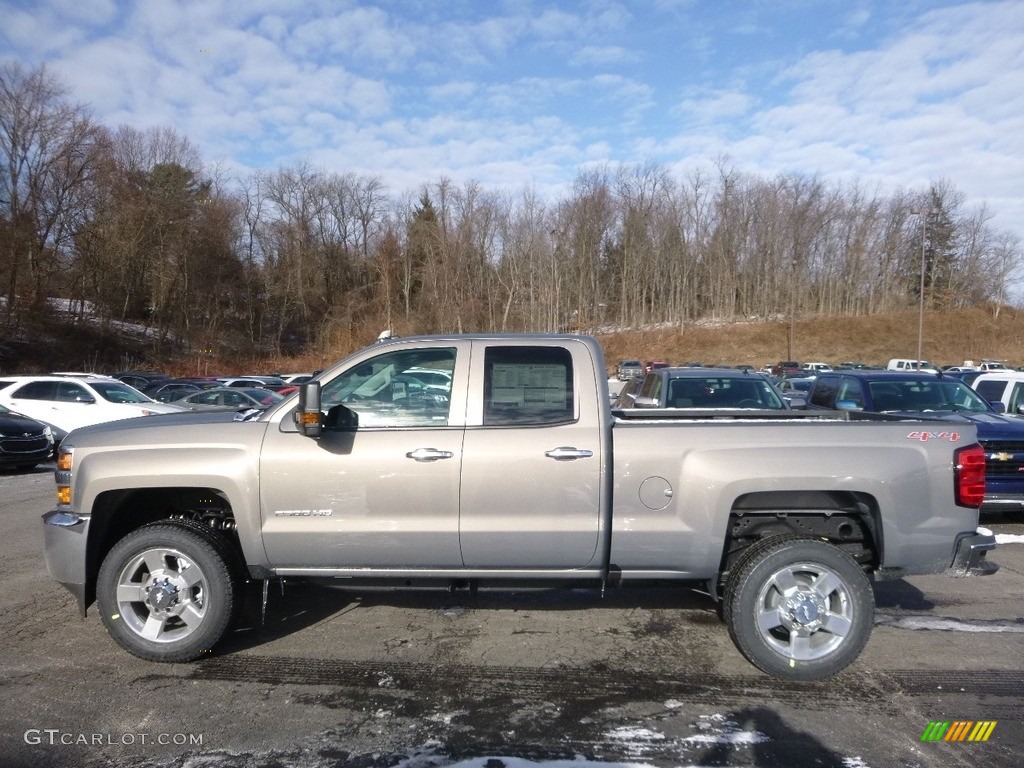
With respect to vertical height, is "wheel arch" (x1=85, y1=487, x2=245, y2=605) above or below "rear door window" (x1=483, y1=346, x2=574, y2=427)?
below

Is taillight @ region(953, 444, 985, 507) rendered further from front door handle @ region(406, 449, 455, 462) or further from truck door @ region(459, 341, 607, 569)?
front door handle @ region(406, 449, 455, 462)

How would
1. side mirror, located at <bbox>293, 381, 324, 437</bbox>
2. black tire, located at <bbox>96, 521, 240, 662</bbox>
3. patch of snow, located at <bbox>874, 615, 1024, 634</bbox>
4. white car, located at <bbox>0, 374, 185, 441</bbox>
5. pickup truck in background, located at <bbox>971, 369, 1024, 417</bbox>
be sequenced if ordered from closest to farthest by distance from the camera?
side mirror, located at <bbox>293, 381, 324, 437</bbox>, black tire, located at <bbox>96, 521, 240, 662</bbox>, patch of snow, located at <bbox>874, 615, 1024, 634</bbox>, pickup truck in background, located at <bbox>971, 369, 1024, 417</bbox>, white car, located at <bbox>0, 374, 185, 441</bbox>

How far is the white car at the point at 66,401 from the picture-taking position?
1664 centimetres

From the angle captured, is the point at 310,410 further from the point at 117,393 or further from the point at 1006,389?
the point at 117,393

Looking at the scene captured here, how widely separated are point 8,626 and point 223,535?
1.91m

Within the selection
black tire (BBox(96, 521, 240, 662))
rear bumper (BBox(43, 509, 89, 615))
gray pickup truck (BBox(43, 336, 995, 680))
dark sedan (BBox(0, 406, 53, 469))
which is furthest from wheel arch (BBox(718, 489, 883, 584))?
dark sedan (BBox(0, 406, 53, 469))

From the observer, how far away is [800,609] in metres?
4.55

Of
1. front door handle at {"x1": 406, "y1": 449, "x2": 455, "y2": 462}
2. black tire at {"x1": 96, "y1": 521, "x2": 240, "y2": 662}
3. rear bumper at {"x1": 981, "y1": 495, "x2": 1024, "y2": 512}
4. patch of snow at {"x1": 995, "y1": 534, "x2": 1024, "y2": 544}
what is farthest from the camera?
rear bumper at {"x1": 981, "y1": 495, "x2": 1024, "y2": 512}

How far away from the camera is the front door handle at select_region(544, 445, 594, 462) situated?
457 cm

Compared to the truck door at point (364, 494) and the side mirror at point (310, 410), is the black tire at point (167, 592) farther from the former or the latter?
the side mirror at point (310, 410)

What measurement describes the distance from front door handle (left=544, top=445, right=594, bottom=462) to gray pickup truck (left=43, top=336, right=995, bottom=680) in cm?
1

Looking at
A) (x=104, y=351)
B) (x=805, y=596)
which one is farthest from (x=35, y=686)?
(x=104, y=351)

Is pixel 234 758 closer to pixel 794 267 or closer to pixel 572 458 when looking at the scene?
pixel 572 458

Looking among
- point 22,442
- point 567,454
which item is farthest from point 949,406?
point 22,442
